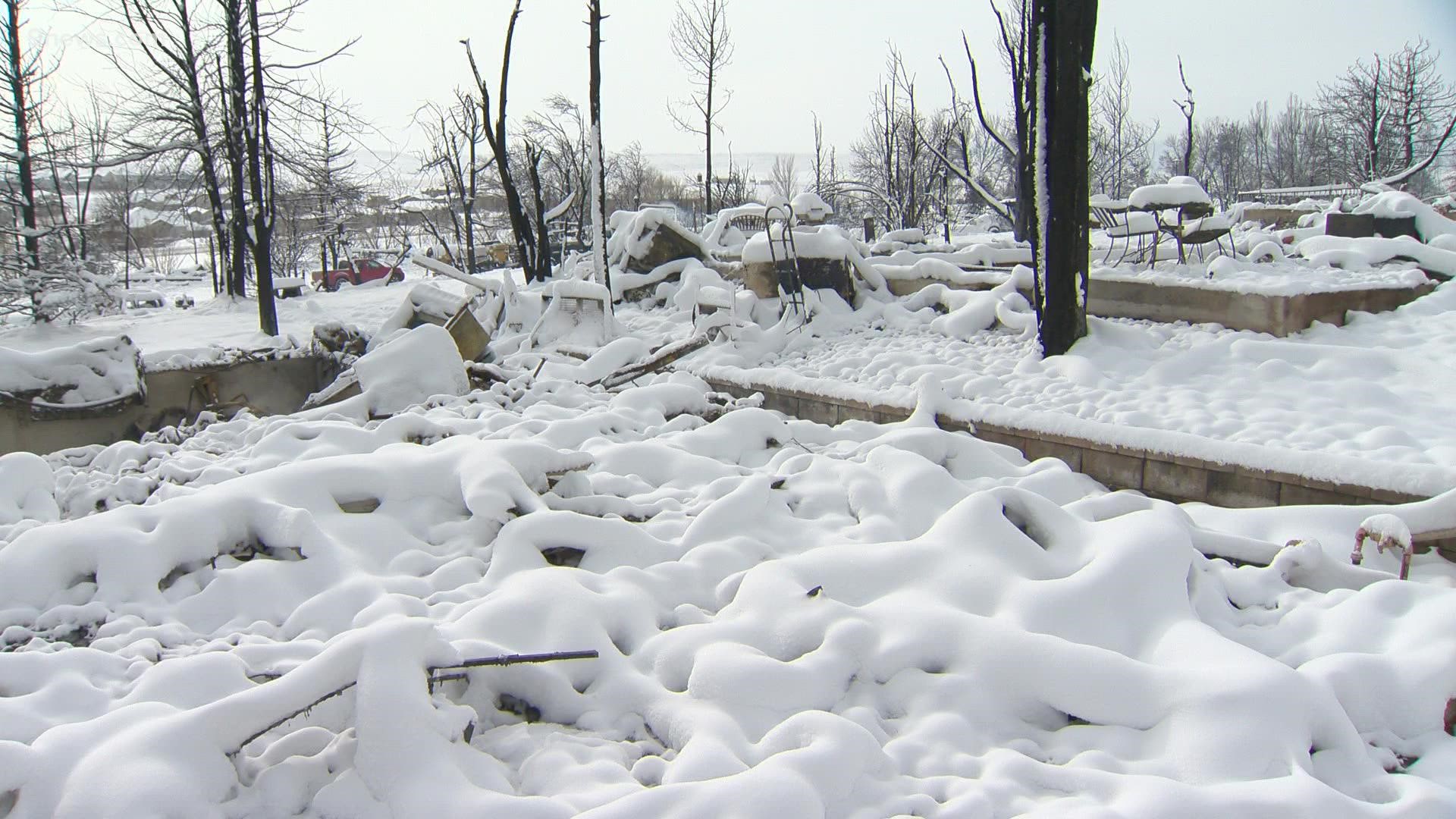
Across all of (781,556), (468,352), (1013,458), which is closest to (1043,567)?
(781,556)

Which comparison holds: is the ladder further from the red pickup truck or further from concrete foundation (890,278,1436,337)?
the red pickup truck

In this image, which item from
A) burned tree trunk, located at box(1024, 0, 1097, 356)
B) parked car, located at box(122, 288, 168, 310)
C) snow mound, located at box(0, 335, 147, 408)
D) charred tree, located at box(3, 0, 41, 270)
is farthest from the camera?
parked car, located at box(122, 288, 168, 310)

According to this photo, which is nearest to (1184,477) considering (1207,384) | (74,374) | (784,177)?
(1207,384)

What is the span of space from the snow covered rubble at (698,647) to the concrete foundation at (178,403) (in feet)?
7.23

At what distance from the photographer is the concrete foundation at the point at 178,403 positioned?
6.01m

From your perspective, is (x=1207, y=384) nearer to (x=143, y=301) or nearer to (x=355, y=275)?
(x=143, y=301)

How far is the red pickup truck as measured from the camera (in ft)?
94.3

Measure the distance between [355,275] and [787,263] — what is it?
1004 inches

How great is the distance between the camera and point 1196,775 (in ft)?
7.23

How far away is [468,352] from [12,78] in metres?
16.2

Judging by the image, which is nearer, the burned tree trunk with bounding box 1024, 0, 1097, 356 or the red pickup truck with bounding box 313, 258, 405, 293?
the burned tree trunk with bounding box 1024, 0, 1097, 356

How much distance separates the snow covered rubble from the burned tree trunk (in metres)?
2.71

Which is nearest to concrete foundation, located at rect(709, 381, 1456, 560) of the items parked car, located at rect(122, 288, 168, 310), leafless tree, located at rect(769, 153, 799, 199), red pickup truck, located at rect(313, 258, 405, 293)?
parked car, located at rect(122, 288, 168, 310)

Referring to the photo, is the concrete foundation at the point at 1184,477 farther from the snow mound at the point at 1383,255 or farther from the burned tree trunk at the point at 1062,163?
the snow mound at the point at 1383,255
